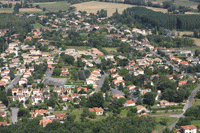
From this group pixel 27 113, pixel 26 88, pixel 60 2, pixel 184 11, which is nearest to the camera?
pixel 27 113

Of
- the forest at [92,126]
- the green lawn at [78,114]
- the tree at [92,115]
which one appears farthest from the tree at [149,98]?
the tree at [92,115]

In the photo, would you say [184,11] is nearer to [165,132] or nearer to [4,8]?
[4,8]

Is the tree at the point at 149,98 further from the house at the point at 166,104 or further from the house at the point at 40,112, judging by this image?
the house at the point at 40,112

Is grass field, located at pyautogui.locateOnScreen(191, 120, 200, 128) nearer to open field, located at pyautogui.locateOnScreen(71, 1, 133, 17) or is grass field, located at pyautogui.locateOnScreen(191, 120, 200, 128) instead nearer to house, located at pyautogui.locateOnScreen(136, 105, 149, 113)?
house, located at pyautogui.locateOnScreen(136, 105, 149, 113)

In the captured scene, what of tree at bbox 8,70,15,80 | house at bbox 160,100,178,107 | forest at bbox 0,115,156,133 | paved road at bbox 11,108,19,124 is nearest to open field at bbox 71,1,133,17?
tree at bbox 8,70,15,80

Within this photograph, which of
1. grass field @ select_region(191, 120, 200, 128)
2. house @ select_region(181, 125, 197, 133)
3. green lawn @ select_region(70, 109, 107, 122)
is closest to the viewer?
house @ select_region(181, 125, 197, 133)

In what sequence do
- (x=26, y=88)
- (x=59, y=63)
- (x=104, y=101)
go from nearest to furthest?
1. (x=104, y=101)
2. (x=26, y=88)
3. (x=59, y=63)

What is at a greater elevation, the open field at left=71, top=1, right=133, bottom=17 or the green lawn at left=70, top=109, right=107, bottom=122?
the open field at left=71, top=1, right=133, bottom=17

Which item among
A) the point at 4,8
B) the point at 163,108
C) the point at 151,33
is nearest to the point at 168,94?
the point at 163,108
